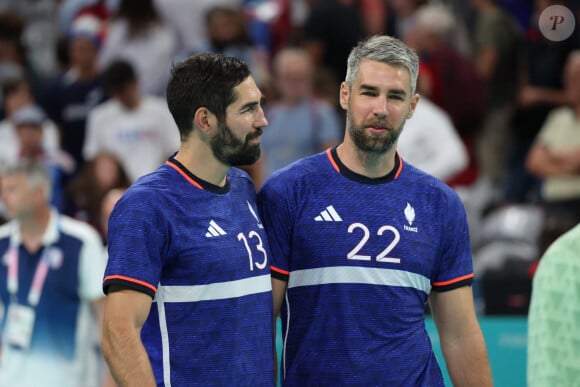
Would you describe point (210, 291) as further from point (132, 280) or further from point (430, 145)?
point (430, 145)

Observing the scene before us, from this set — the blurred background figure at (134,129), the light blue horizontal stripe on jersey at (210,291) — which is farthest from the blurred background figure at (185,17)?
the light blue horizontal stripe on jersey at (210,291)

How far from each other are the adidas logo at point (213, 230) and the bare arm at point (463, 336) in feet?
3.30

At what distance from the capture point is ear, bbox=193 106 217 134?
4574 mm

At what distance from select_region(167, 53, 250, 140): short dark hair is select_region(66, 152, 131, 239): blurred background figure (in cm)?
531

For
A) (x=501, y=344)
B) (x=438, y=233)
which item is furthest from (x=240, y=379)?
(x=501, y=344)

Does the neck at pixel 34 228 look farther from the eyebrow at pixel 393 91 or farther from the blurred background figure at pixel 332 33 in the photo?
the blurred background figure at pixel 332 33

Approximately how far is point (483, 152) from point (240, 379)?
720 cm

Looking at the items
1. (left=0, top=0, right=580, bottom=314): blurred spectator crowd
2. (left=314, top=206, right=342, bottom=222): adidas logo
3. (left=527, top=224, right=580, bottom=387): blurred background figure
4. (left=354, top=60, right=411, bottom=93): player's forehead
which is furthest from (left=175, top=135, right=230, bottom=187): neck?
(left=0, top=0, right=580, bottom=314): blurred spectator crowd

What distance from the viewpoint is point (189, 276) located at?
4.41 m

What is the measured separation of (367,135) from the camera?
4.75 metres

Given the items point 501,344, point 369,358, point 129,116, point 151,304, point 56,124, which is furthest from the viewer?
point 56,124

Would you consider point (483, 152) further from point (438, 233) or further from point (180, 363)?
point (180, 363)

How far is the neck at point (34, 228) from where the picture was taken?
308 inches

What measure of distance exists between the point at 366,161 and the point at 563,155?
17.3ft
